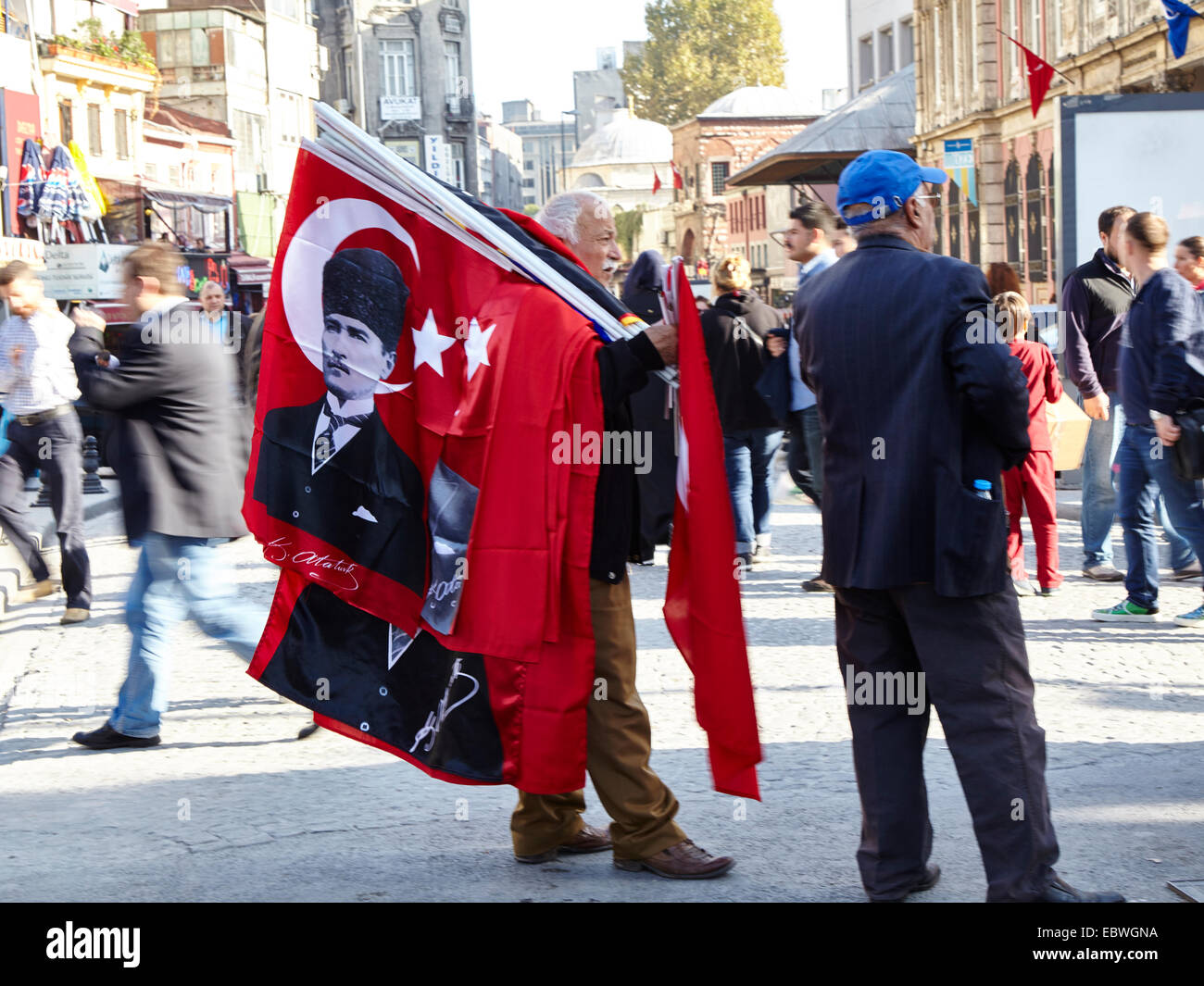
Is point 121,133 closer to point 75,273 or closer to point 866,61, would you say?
point 75,273

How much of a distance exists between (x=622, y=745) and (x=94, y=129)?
130 feet

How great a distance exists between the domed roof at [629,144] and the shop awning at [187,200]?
84868 millimetres

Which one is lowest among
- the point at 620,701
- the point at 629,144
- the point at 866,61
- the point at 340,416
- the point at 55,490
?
the point at 620,701

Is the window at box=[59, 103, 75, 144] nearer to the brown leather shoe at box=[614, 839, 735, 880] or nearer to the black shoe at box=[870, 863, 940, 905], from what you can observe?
the brown leather shoe at box=[614, 839, 735, 880]

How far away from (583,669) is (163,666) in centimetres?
258

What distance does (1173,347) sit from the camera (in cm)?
693

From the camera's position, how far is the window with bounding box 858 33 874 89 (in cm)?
4575

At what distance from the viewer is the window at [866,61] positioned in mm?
45750

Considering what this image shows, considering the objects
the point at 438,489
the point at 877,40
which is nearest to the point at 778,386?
the point at 438,489

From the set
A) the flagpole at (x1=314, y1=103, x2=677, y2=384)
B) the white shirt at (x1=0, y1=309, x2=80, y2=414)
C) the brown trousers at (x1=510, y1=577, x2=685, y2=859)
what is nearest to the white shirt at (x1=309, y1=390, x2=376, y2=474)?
the flagpole at (x1=314, y1=103, x2=677, y2=384)

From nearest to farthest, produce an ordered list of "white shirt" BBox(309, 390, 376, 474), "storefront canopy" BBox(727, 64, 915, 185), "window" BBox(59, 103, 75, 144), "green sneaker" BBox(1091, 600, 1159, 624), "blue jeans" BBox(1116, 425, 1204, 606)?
"white shirt" BBox(309, 390, 376, 474)
"blue jeans" BBox(1116, 425, 1204, 606)
"green sneaker" BBox(1091, 600, 1159, 624)
"storefront canopy" BBox(727, 64, 915, 185)
"window" BBox(59, 103, 75, 144)

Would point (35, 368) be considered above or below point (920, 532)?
above

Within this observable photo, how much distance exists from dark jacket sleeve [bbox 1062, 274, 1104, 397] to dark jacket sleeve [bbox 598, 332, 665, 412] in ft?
18.1
